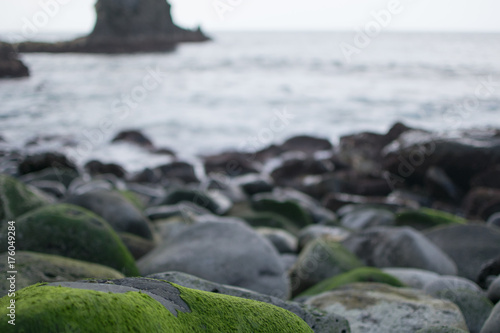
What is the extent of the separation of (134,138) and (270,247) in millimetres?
9397

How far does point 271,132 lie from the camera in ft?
42.1

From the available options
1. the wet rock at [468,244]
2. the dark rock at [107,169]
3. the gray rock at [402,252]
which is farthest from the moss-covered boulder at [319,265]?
the dark rock at [107,169]

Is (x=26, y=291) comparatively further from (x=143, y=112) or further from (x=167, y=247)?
(x=143, y=112)

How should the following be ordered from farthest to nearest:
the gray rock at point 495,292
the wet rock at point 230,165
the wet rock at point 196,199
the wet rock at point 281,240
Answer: the wet rock at point 230,165, the wet rock at point 196,199, the wet rock at point 281,240, the gray rock at point 495,292

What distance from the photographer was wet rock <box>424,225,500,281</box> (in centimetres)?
362

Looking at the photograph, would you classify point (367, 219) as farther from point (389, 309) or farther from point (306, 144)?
point (306, 144)

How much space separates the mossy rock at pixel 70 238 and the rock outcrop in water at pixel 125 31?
45.2 meters

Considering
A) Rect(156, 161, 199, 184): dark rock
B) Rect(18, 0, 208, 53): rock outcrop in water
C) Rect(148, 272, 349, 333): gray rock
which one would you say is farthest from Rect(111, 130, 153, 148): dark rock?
Rect(18, 0, 208, 53): rock outcrop in water

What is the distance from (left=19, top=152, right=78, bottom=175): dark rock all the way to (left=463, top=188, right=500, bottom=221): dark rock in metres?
6.60

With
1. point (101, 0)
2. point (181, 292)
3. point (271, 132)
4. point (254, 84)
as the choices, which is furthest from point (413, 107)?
point (101, 0)

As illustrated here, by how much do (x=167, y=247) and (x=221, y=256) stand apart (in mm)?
479

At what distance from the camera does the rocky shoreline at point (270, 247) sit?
46.0 inches

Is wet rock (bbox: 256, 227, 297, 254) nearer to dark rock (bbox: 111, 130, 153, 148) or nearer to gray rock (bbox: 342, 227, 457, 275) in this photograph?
gray rock (bbox: 342, 227, 457, 275)

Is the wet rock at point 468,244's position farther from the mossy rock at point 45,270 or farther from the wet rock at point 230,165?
the wet rock at point 230,165
